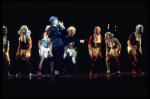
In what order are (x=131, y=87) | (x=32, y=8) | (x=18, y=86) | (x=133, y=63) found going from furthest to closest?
(x=32, y=8)
(x=133, y=63)
(x=18, y=86)
(x=131, y=87)

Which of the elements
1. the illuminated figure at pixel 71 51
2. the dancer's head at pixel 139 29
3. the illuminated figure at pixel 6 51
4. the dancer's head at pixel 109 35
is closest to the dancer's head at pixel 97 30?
the dancer's head at pixel 109 35

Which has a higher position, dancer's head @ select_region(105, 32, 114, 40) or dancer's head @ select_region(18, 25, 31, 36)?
dancer's head @ select_region(18, 25, 31, 36)

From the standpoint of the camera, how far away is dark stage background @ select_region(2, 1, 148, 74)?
240 inches

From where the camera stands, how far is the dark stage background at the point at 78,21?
6.09 metres

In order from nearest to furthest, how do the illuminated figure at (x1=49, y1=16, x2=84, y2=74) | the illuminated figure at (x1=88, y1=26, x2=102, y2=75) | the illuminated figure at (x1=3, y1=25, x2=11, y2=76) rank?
the illuminated figure at (x1=49, y1=16, x2=84, y2=74) → the illuminated figure at (x1=3, y1=25, x2=11, y2=76) → the illuminated figure at (x1=88, y1=26, x2=102, y2=75)

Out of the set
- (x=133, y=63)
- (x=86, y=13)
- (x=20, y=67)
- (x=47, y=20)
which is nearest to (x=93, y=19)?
(x=86, y=13)

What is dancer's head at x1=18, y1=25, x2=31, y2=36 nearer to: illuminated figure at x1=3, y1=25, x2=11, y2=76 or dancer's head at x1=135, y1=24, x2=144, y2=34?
illuminated figure at x1=3, y1=25, x2=11, y2=76

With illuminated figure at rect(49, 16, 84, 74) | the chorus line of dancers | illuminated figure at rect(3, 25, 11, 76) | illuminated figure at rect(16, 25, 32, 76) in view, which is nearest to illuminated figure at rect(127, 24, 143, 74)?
the chorus line of dancers

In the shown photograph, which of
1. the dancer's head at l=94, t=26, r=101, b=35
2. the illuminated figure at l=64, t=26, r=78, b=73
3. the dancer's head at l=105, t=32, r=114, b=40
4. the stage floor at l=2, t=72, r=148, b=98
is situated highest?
the dancer's head at l=94, t=26, r=101, b=35

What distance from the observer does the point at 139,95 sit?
2830 mm

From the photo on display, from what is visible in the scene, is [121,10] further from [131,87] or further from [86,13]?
[131,87]

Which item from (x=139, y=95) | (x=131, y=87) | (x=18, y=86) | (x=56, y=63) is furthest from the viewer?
(x=56, y=63)

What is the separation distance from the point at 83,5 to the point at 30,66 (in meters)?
2.76

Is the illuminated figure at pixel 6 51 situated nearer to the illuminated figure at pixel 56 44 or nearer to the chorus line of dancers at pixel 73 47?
the chorus line of dancers at pixel 73 47
